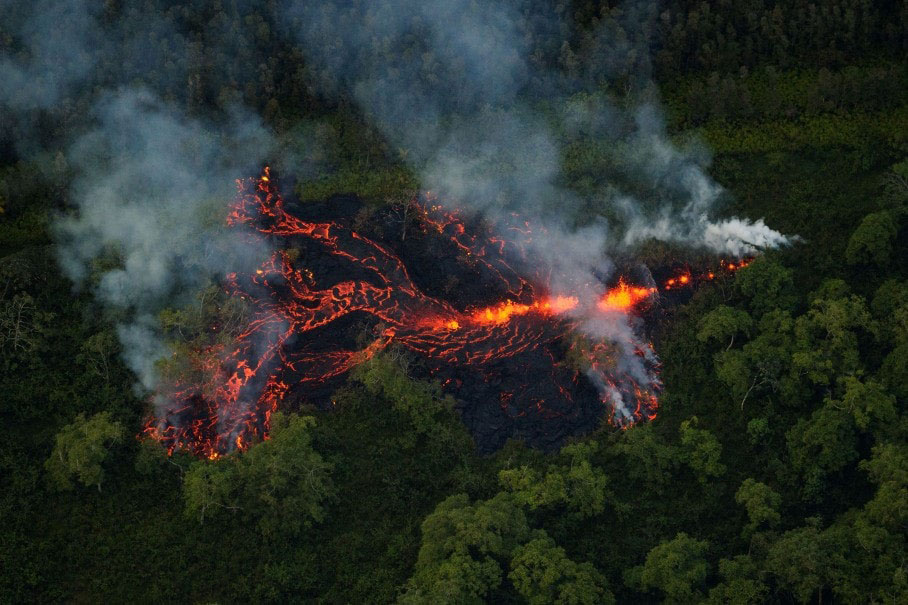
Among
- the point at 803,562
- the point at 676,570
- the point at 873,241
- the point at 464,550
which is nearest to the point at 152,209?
the point at 464,550

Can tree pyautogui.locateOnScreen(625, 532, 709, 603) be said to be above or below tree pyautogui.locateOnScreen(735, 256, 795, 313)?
below

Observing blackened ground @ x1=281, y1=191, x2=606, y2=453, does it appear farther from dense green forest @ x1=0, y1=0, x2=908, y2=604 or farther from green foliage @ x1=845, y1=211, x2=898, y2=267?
green foliage @ x1=845, y1=211, x2=898, y2=267

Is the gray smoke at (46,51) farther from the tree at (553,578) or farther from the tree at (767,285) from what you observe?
the tree at (767,285)

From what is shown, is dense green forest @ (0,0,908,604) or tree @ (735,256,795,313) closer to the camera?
dense green forest @ (0,0,908,604)

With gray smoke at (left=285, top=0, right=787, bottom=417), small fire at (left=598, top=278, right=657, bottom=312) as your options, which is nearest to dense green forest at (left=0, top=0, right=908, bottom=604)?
gray smoke at (left=285, top=0, right=787, bottom=417)

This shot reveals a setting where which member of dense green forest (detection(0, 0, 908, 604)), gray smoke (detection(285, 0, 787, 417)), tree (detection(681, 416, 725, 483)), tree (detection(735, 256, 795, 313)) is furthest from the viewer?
gray smoke (detection(285, 0, 787, 417))

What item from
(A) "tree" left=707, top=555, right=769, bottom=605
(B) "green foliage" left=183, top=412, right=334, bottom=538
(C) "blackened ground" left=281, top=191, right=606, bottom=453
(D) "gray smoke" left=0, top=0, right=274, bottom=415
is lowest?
(A) "tree" left=707, top=555, right=769, bottom=605

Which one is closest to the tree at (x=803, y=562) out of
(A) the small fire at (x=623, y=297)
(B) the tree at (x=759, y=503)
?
(B) the tree at (x=759, y=503)

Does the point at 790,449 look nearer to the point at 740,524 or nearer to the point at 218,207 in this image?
the point at 740,524
